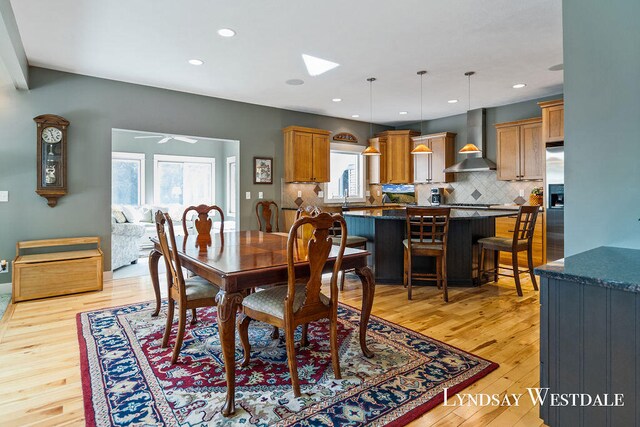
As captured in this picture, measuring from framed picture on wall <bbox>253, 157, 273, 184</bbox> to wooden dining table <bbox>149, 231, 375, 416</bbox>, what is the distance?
2949mm

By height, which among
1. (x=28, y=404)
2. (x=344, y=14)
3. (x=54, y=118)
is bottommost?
(x=28, y=404)

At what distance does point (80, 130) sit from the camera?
4.40m

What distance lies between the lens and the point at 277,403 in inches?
74.9

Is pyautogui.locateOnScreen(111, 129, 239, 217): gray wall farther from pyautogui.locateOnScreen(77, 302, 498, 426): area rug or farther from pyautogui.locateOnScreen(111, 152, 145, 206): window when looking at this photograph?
pyautogui.locateOnScreen(77, 302, 498, 426): area rug

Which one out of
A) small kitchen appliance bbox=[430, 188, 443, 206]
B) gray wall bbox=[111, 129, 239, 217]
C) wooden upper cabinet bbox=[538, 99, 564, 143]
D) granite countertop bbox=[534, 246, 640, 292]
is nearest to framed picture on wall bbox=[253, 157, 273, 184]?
gray wall bbox=[111, 129, 239, 217]

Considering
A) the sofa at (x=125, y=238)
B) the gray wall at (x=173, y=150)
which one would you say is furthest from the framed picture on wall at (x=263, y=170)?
the gray wall at (x=173, y=150)

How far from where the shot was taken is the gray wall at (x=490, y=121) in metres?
5.82

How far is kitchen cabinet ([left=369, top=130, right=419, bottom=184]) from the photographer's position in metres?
7.29

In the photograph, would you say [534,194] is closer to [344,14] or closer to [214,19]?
[344,14]

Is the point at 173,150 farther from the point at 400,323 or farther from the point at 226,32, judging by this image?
the point at 400,323

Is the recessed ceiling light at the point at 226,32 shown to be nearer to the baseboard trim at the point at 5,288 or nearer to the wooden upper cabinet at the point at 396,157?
the baseboard trim at the point at 5,288

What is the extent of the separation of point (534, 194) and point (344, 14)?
437 cm

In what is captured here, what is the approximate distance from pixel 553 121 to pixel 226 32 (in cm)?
436

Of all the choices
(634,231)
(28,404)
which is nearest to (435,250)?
(634,231)
